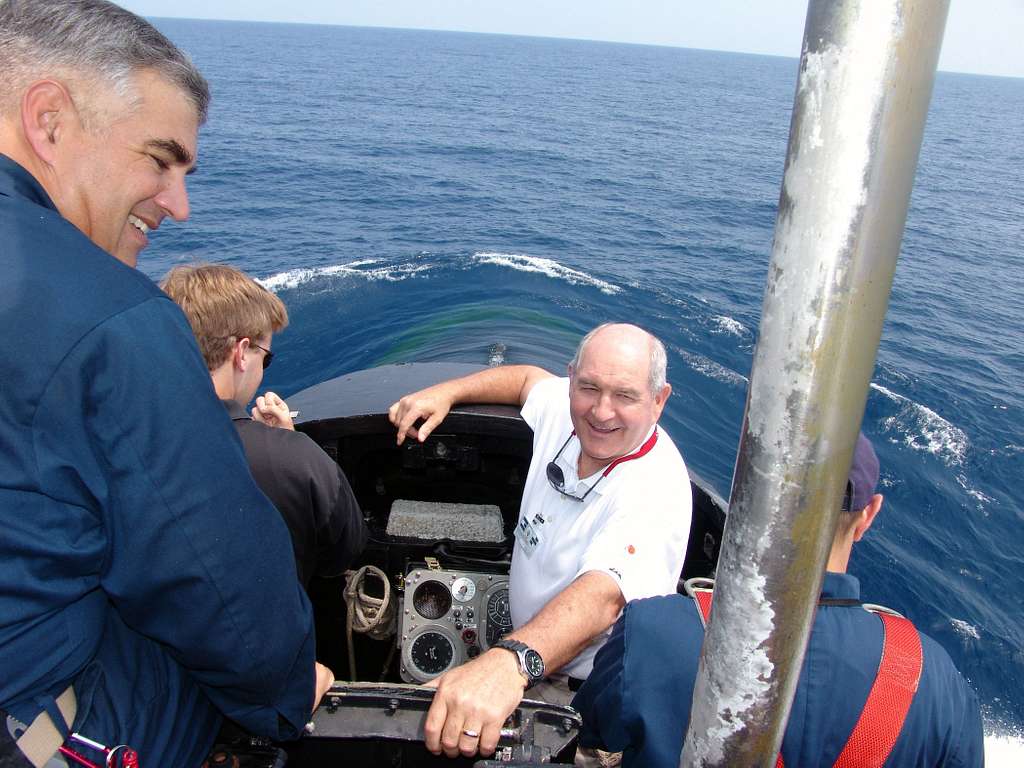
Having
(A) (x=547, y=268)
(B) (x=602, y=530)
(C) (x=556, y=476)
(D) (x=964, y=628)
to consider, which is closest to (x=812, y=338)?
→ (B) (x=602, y=530)

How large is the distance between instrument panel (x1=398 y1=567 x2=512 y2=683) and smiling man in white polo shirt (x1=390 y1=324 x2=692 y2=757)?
271mm

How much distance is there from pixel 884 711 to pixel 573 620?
35.9 inches

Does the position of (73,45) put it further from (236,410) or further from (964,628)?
(964,628)

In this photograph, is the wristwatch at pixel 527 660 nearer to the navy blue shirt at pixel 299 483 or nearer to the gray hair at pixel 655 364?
→ the navy blue shirt at pixel 299 483

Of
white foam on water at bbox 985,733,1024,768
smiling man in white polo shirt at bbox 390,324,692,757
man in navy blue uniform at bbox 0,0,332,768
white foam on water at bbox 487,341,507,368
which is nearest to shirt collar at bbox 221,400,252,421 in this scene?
man in navy blue uniform at bbox 0,0,332,768

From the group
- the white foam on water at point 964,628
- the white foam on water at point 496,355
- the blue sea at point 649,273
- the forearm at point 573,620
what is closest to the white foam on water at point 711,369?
the blue sea at point 649,273

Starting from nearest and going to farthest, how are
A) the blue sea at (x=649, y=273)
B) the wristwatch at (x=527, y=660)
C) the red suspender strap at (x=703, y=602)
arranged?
the red suspender strap at (x=703, y=602) → the wristwatch at (x=527, y=660) → the blue sea at (x=649, y=273)

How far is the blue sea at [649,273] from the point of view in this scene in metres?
7.57

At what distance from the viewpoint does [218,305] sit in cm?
212

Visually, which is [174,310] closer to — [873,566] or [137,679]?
[137,679]

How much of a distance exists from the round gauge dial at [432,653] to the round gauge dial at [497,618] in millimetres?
162

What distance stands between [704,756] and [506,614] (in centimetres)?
226

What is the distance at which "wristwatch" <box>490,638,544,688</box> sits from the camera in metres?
1.87

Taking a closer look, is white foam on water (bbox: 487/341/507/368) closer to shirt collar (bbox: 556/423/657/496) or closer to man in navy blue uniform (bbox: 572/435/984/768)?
shirt collar (bbox: 556/423/657/496)
